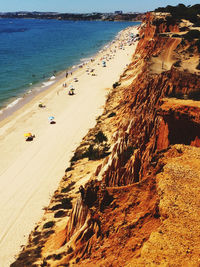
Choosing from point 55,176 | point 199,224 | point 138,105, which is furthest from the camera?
point 138,105

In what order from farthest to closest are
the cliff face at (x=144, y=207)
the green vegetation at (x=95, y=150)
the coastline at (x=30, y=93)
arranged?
the coastline at (x=30, y=93) → the green vegetation at (x=95, y=150) → the cliff face at (x=144, y=207)

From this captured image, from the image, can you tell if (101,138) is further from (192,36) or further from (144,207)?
(192,36)

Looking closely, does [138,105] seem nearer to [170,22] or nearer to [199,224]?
[199,224]

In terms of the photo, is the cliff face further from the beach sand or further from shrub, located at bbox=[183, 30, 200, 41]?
shrub, located at bbox=[183, 30, 200, 41]

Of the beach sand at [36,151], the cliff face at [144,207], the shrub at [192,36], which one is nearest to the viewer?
the cliff face at [144,207]

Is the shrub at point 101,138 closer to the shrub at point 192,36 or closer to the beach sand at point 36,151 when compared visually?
the beach sand at point 36,151


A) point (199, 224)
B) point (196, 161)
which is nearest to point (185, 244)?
point (199, 224)

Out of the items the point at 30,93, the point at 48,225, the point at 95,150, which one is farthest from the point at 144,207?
the point at 30,93

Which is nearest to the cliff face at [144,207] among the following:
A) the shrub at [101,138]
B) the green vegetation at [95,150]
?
the green vegetation at [95,150]

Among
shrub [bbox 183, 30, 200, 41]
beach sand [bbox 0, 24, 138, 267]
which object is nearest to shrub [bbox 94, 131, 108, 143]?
beach sand [bbox 0, 24, 138, 267]
